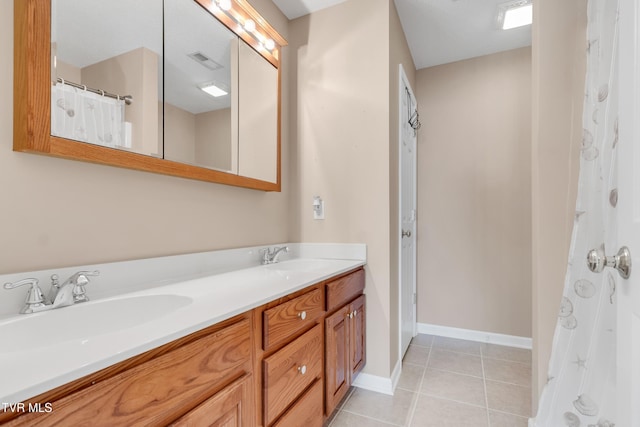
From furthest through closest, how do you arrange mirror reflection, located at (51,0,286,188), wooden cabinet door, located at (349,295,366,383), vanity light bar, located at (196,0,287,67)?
wooden cabinet door, located at (349,295,366,383) < vanity light bar, located at (196,0,287,67) < mirror reflection, located at (51,0,286,188)

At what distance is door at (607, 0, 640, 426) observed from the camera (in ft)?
2.07

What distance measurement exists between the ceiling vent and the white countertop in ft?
3.39

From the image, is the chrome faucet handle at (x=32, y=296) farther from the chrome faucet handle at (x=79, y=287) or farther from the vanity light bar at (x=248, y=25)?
the vanity light bar at (x=248, y=25)

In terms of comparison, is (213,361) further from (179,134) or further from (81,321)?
(179,134)

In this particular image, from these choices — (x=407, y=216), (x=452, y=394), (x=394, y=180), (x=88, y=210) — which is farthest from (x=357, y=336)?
(x=88, y=210)

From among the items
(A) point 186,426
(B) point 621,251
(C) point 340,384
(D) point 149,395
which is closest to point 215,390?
(A) point 186,426

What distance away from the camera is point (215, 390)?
81cm

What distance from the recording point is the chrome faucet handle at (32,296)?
2.63 feet

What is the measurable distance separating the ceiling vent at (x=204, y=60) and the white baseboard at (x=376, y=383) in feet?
6.48

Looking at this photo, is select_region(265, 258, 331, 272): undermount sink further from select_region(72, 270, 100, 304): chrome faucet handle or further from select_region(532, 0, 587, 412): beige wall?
select_region(532, 0, 587, 412): beige wall

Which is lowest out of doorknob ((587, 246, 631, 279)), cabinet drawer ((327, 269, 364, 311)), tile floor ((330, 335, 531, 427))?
tile floor ((330, 335, 531, 427))

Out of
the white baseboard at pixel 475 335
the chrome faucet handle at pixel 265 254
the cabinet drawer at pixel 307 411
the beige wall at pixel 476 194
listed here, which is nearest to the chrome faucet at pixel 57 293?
the cabinet drawer at pixel 307 411

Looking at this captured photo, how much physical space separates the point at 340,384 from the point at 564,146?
1554 mm

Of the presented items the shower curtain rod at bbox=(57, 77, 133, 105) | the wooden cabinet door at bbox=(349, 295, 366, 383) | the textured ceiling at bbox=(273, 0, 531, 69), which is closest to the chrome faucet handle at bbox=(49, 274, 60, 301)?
the shower curtain rod at bbox=(57, 77, 133, 105)
